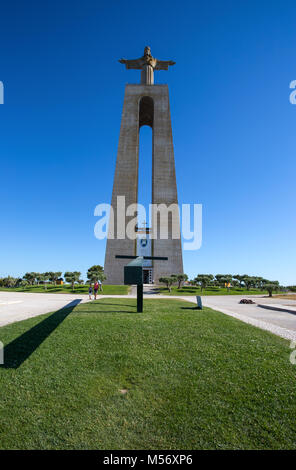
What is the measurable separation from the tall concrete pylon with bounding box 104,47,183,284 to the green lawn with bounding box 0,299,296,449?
29.7m

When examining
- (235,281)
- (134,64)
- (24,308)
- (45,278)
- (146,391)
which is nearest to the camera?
(146,391)

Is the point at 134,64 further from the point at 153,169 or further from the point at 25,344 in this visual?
the point at 25,344

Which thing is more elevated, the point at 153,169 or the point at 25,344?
the point at 153,169

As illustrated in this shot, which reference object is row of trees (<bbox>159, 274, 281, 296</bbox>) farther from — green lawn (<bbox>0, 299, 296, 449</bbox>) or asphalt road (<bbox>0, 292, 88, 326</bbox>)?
green lawn (<bbox>0, 299, 296, 449</bbox>)

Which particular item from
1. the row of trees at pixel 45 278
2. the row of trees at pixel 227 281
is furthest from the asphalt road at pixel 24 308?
the row of trees at pixel 227 281

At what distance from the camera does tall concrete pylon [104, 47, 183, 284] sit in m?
37.2

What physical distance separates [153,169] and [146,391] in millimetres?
38551

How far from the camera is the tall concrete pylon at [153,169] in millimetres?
37219

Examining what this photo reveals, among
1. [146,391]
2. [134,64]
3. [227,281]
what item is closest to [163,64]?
[134,64]

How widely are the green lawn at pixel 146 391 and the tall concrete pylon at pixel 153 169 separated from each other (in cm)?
2971

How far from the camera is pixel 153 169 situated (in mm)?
40375

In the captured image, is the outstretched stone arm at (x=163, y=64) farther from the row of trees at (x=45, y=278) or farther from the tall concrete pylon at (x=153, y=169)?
the row of trees at (x=45, y=278)

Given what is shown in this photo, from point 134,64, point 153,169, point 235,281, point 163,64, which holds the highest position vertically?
point 163,64
